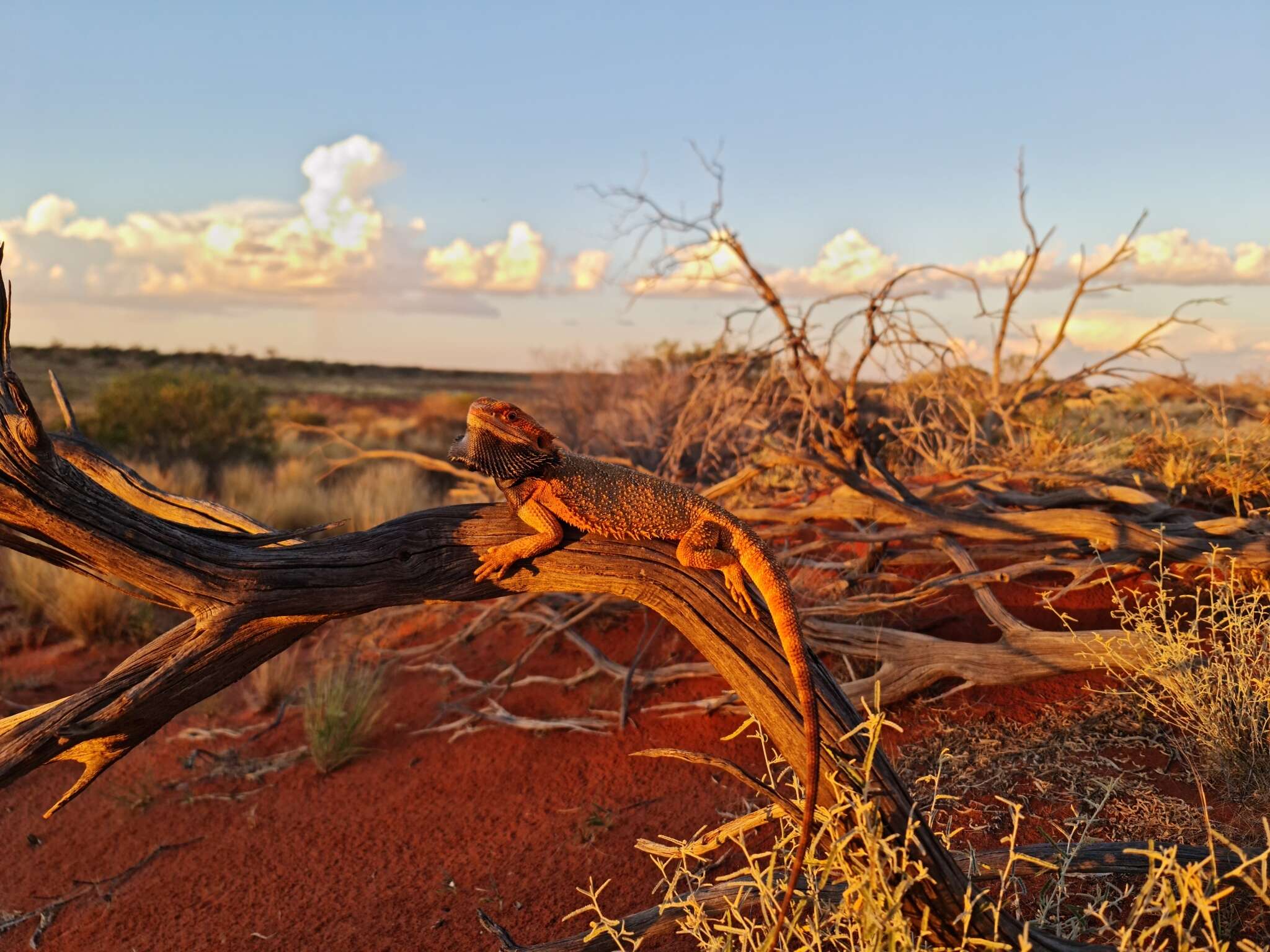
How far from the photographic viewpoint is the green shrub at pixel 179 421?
18.2 m

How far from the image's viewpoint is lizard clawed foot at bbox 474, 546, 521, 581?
3436 mm

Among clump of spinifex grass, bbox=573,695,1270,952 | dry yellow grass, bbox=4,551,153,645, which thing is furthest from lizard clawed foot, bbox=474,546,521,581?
dry yellow grass, bbox=4,551,153,645

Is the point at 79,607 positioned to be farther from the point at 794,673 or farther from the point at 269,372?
the point at 269,372

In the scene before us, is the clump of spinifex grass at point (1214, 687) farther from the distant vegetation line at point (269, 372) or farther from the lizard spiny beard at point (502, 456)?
the distant vegetation line at point (269, 372)

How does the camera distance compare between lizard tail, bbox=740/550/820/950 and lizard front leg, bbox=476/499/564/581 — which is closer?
lizard tail, bbox=740/550/820/950

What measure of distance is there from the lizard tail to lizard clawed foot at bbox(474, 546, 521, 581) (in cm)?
90

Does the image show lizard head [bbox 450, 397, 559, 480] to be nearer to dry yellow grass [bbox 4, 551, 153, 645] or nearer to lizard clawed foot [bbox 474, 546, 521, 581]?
lizard clawed foot [bbox 474, 546, 521, 581]

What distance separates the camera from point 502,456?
138 inches

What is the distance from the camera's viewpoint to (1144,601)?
6613mm

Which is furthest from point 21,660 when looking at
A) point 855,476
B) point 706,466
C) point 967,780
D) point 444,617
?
point 967,780

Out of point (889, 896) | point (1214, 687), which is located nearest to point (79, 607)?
point (889, 896)

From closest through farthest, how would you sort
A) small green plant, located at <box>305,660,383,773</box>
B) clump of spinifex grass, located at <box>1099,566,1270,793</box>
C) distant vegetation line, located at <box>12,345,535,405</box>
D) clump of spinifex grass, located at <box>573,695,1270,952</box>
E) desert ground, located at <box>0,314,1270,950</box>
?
clump of spinifex grass, located at <box>573,695,1270,952</box>
desert ground, located at <box>0,314,1270,950</box>
clump of spinifex grass, located at <box>1099,566,1270,793</box>
small green plant, located at <box>305,660,383,773</box>
distant vegetation line, located at <box>12,345,535,405</box>

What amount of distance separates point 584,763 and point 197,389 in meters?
16.1

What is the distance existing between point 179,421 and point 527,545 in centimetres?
1789
